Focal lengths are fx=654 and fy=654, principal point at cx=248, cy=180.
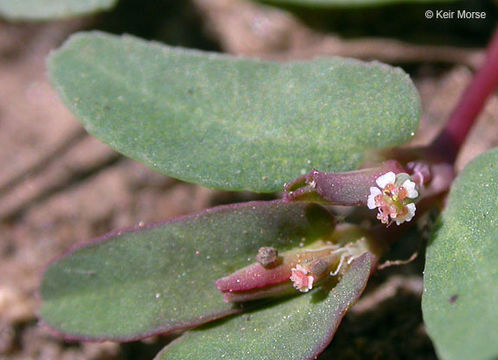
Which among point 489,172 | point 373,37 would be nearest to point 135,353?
point 489,172

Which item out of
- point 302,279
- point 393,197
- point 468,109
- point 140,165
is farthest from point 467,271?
point 140,165

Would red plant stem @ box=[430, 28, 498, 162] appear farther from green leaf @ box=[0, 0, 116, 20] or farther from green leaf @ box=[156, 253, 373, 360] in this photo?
green leaf @ box=[0, 0, 116, 20]

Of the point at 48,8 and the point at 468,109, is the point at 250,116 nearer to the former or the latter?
the point at 468,109

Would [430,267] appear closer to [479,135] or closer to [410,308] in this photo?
[410,308]

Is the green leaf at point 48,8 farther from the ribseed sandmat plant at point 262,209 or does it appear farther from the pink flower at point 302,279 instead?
the pink flower at point 302,279

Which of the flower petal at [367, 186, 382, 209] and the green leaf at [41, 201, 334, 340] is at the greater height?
the flower petal at [367, 186, 382, 209]

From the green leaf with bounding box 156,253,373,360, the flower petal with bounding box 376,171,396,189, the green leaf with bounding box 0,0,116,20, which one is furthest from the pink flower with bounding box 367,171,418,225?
the green leaf with bounding box 0,0,116,20

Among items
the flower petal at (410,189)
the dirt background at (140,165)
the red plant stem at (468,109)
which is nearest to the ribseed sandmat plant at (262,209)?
the flower petal at (410,189)
